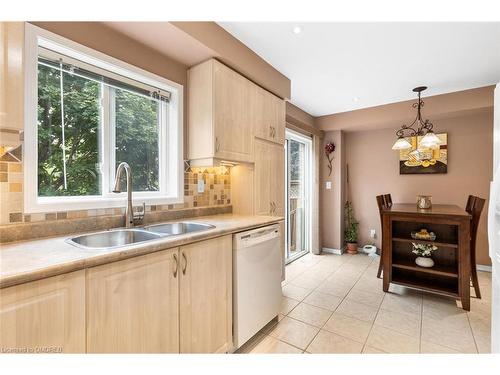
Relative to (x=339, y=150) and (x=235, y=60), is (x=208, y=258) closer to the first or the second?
(x=235, y=60)

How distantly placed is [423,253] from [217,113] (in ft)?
8.91

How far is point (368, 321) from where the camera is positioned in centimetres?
210

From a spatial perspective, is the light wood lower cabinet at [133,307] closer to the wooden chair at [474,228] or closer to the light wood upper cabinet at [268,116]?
the light wood upper cabinet at [268,116]

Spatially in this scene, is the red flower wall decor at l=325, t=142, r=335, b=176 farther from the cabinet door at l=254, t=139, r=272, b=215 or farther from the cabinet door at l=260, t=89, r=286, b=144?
the cabinet door at l=254, t=139, r=272, b=215

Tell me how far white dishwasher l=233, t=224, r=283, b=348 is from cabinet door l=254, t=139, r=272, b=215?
0.45 meters

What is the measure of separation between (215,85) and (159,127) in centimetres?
62

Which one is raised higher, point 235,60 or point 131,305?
point 235,60

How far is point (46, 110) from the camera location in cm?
145

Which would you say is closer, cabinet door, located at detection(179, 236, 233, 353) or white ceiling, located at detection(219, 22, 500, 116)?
cabinet door, located at detection(179, 236, 233, 353)

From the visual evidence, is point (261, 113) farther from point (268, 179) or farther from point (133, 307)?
point (133, 307)

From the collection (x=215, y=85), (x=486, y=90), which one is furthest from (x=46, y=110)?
(x=486, y=90)

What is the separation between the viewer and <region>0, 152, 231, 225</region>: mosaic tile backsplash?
3.98 feet

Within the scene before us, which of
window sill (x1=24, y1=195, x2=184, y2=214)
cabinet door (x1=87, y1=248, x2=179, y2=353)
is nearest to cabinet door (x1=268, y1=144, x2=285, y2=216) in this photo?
window sill (x1=24, y1=195, x2=184, y2=214)
